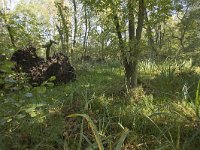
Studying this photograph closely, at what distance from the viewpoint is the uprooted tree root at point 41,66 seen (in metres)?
7.21

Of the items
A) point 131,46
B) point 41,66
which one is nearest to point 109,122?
point 131,46

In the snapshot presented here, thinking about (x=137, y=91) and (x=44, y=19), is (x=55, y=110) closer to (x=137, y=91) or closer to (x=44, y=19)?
(x=137, y=91)

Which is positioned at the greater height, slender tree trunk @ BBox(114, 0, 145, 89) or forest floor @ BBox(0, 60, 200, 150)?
slender tree trunk @ BBox(114, 0, 145, 89)

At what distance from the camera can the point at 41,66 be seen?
7426 millimetres

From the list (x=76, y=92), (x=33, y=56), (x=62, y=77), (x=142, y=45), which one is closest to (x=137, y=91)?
(x=142, y=45)

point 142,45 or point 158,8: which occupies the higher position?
point 158,8

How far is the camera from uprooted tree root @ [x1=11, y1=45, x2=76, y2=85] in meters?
7.21

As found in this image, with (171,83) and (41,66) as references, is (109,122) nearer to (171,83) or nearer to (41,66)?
(171,83)

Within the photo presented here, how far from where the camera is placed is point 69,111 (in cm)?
423

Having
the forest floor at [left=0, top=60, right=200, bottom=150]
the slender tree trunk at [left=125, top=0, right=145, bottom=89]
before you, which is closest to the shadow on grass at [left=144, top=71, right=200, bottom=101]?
the forest floor at [left=0, top=60, right=200, bottom=150]

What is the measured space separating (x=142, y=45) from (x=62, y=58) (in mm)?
3734

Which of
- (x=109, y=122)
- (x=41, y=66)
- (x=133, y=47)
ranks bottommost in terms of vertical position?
(x=109, y=122)

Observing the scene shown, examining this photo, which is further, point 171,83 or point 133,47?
point 171,83

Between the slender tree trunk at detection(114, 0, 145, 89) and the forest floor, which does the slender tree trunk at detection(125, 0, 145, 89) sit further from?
the forest floor
